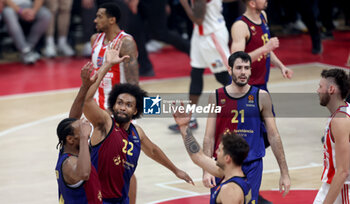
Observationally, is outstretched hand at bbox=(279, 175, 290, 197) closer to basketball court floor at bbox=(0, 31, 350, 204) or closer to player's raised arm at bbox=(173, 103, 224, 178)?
player's raised arm at bbox=(173, 103, 224, 178)

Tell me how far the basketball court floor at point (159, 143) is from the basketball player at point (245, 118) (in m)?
1.37

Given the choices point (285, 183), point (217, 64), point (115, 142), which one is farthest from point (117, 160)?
point (217, 64)

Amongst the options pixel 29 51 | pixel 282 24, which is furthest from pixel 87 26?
pixel 282 24

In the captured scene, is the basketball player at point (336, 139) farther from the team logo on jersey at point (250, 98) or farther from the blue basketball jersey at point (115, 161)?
the blue basketball jersey at point (115, 161)

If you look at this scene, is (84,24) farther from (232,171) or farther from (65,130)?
(232,171)

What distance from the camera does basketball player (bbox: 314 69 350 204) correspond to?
18.7 feet

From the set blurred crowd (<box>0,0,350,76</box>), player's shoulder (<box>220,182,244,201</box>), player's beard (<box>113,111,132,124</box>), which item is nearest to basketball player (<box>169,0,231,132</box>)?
blurred crowd (<box>0,0,350,76</box>)

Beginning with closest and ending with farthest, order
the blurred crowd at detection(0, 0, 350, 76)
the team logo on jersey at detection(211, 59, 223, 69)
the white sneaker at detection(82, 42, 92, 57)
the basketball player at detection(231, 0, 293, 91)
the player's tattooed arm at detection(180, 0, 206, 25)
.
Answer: the basketball player at detection(231, 0, 293, 91) < the team logo on jersey at detection(211, 59, 223, 69) < the player's tattooed arm at detection(180, 0, 206, 25) < the blurred crowd at detection(0, 0, 350, 76) < the white sneaker at detection(82, 42, 92, 57)

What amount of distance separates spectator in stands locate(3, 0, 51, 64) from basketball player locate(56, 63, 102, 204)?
31.5 ft

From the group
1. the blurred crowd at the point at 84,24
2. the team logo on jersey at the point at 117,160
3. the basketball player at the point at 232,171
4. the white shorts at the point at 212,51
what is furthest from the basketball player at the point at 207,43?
the basketball player at the point at 232,171

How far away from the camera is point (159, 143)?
1002 centimetres

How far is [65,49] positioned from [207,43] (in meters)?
6.39

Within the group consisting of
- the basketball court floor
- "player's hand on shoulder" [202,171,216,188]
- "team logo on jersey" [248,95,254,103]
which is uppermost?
"team logo on jersey" [248,95,254,103]

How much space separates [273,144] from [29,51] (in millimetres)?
9492
